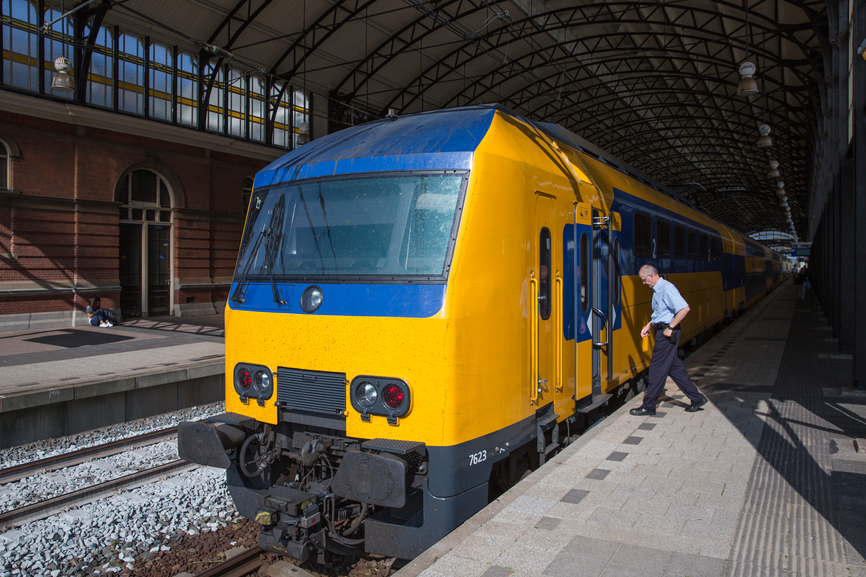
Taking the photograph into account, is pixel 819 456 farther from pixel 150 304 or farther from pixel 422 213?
pixel 150 304

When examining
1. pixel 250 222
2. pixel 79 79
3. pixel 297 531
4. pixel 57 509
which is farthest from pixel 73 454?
pixel 79 79

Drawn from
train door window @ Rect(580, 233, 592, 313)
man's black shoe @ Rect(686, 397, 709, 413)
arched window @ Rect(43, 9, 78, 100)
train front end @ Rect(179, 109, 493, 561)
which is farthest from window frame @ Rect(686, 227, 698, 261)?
arched window @ Rect(43, 9, 78, 100)

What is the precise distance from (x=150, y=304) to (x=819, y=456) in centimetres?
1920

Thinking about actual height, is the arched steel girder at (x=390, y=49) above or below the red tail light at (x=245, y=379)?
above

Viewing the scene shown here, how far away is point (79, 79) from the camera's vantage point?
17.2 metres

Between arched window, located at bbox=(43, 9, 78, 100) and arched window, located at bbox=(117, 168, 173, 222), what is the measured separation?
295cm

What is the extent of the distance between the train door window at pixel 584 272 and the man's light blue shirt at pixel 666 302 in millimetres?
1672

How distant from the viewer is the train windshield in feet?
13.6

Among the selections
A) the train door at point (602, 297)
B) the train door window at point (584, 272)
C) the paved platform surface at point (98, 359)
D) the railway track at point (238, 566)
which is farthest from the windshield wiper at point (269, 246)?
the paved platform surface at point (98, 359)

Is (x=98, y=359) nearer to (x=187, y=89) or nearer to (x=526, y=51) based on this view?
(x=187, y=89)

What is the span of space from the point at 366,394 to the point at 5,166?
16.4m

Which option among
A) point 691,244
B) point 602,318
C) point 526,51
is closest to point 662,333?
point 602,318

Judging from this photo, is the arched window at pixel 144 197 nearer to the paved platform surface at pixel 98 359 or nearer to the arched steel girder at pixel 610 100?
the paved platform surface at pixel 98 359

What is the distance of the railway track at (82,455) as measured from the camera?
6.79 m
